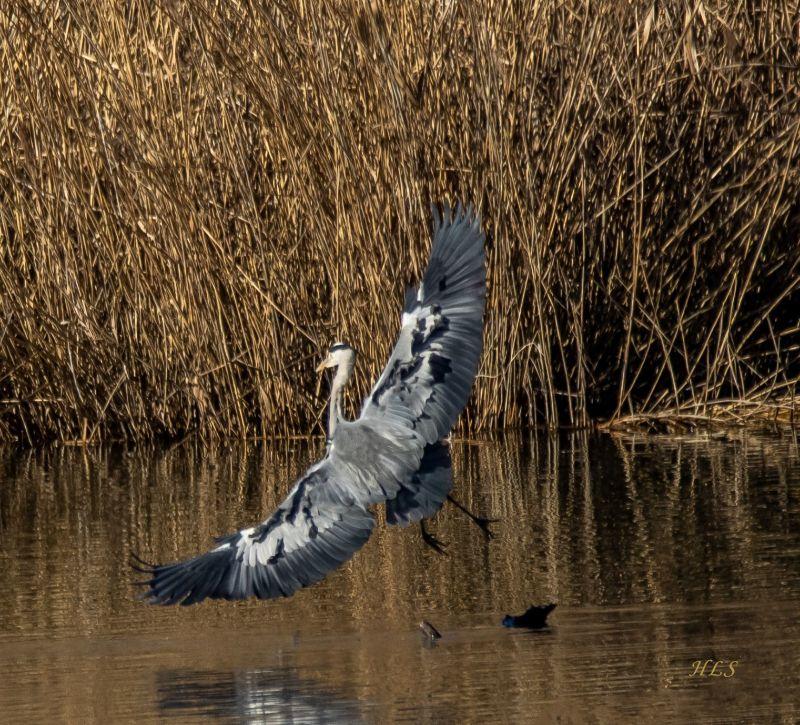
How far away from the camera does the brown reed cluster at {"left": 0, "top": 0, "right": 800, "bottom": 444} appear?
827 centimetres

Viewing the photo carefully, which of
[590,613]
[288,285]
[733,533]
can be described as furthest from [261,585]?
[288,285]

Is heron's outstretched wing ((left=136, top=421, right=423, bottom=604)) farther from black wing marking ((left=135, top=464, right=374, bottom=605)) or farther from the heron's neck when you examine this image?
the heron's neck

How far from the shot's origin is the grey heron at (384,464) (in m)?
4.68

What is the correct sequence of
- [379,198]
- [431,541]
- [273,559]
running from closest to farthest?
1. [273,559]
2. [431,541]
3. [379,198]

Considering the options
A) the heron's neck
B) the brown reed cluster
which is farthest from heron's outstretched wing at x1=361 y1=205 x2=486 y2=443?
the brown reed cluster

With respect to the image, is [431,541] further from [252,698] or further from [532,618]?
[252,698]

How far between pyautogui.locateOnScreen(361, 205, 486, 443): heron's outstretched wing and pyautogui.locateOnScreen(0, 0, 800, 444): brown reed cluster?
9.22 ft

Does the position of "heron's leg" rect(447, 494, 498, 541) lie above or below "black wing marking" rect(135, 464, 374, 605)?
above

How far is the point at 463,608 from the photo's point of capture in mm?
5133

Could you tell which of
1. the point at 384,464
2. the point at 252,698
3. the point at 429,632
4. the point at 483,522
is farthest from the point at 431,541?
the point at 252,698

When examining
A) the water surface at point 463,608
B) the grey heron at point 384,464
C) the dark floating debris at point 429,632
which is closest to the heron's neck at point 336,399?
the grey heron at point 384,464

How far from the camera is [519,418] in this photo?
356 inches

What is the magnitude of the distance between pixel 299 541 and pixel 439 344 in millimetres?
868

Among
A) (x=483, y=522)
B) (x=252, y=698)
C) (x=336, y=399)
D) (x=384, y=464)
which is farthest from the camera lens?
(x=483, y=522)
